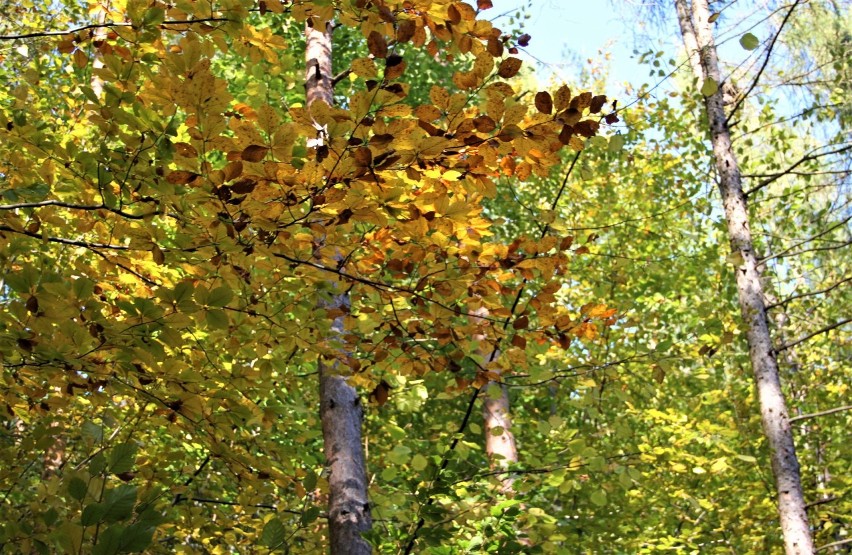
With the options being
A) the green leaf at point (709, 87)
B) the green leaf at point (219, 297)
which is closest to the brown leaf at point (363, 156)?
the green leaf at point (219, 297)

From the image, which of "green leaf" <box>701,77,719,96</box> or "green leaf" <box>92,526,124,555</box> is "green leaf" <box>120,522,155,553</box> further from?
"green leaf" <box>701,77,719,96</box>

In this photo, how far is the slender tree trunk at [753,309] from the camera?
14.0 feet

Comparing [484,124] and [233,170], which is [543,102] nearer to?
[484,124]

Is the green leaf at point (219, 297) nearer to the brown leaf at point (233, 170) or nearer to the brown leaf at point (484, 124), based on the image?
the brown leaf at point (233, 170)

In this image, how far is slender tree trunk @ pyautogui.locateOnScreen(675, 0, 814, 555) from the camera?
4.27 m

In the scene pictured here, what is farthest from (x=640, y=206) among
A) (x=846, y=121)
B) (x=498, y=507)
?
(x=498, y=507)

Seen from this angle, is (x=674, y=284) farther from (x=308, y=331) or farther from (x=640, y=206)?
(x=308, y=331)

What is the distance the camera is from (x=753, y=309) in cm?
480

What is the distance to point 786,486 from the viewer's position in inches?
170

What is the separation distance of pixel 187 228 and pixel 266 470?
1.13 meters

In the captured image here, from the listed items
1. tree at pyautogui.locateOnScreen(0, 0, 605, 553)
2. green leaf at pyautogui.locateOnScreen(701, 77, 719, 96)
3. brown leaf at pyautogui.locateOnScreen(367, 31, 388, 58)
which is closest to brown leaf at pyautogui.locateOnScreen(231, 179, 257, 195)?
tree at pyautogui.locateOnScreen(0, 0, 605, 553)

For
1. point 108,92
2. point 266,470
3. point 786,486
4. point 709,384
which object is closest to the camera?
point 108,92

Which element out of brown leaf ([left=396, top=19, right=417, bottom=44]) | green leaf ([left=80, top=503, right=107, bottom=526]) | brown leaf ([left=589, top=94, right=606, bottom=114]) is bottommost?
green leaf ([left=80, top=503, right=107, bottom=526])

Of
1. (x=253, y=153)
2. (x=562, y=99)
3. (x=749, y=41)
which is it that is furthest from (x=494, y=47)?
(x=749, y=41)
